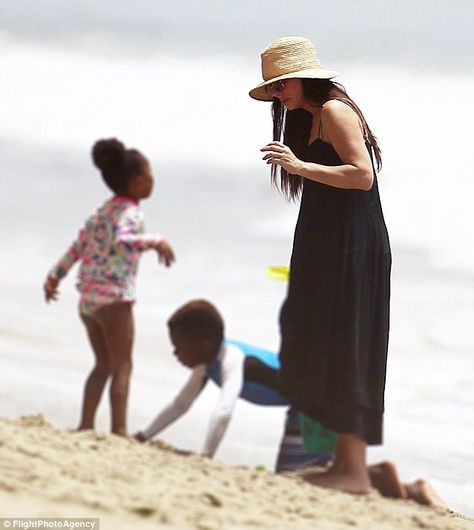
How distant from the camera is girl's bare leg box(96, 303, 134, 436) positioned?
3.24 metres

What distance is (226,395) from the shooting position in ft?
10.4

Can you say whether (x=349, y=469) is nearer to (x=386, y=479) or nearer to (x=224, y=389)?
(x=386, y=479)

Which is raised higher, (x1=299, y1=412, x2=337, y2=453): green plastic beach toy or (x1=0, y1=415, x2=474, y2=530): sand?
(x1=299, y1=412, x2=337, y2=453): green plastic beach toy

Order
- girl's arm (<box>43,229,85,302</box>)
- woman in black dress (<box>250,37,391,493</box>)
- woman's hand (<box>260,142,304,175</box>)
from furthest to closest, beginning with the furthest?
girl's arm (<box>43,229,85,302</box>), woman in black dress (<box>250,37,391,493</box>), woman's hand (<box>260,142,304,175</box>)

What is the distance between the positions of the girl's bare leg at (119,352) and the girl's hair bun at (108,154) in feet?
1.20

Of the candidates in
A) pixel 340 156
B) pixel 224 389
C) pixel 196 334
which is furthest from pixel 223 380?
pixel 340 156

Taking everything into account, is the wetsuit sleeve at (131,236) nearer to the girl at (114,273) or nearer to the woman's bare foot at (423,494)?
the girl at (114,273)

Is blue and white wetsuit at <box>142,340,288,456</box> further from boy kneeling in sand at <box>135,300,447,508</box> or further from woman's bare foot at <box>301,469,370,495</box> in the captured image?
woman's bare foot at <box>301,469,370,495</box>

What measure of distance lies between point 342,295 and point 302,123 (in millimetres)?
366

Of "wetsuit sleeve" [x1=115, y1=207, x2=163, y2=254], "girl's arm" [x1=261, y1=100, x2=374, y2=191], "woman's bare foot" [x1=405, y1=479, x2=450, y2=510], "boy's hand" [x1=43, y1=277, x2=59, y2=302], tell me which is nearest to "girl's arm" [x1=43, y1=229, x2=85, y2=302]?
"boy's hand" [x1=43, y1=277, x2=59, y2=302]

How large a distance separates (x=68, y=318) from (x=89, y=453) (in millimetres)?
1668

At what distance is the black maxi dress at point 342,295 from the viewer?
2727mm

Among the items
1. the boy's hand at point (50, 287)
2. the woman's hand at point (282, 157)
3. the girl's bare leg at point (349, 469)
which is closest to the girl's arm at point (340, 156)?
the woman's hand at point (282, 157)

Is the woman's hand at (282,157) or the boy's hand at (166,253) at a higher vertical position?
the woman's hand at (282,157)
